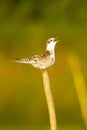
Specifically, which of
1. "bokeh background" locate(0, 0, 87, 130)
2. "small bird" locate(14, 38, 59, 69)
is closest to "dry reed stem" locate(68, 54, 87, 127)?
"bokeh background" locate(0, 0, 87, 130)

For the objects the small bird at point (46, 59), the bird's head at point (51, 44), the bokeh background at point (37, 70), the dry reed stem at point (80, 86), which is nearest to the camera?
the small bird at point (46, 59)

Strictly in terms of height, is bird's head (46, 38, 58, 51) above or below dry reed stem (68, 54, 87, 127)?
below

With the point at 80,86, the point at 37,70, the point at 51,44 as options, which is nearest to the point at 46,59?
the point at 51,44

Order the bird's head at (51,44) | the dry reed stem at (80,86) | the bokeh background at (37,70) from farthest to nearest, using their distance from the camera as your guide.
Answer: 1. the bokeh background at (37,70)
2. the dry reed stem at (80,86)
3. the bird's head at (51,44)

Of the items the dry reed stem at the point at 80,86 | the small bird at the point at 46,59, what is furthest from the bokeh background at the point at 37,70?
the small bird at the point at 46,59

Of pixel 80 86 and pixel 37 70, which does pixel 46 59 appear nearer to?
pixel 80 86

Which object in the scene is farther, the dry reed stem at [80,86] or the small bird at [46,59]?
→ the dry reed stem at [80,86]

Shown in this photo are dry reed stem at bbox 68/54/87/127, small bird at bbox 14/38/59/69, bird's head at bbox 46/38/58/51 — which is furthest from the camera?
dry reed stem at bbox 68/54/87/127

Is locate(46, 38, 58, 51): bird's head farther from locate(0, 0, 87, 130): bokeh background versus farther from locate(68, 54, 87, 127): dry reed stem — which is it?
locate(68, 54, 87, 127): dry reed stem

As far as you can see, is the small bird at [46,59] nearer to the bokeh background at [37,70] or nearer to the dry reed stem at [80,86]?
the bokeh background at [37,70]
